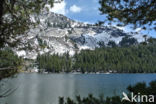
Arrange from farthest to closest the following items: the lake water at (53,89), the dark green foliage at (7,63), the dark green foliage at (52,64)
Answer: the dark green foliage at (52,64) → the lake water at (53,89) → the dark green foliage at (7,63)

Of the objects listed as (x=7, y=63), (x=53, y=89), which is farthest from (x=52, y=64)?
(x=7, y=63)

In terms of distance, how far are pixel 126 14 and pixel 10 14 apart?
390cm

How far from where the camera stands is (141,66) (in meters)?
187

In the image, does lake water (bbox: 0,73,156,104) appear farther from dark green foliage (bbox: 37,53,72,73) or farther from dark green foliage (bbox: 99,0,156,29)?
dark green foliage (bbox: 37,53,72,73)

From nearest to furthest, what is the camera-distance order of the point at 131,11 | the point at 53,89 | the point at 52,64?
the point at 131,11
the point at 53,89
the point at 52,64

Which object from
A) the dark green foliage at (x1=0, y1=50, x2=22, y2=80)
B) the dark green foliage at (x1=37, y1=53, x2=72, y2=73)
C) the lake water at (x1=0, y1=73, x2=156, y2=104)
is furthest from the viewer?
the dark green foliage at (x1=37, y1=53, x2=72, y2=73)

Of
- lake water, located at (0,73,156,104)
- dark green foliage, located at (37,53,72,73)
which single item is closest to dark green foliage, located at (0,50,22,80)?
lake water, located at (0,73,156,104)

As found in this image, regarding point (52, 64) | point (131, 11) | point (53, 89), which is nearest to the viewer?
point (131, 11)

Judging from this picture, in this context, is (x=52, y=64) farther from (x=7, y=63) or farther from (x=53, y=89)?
(x=7, y=63)

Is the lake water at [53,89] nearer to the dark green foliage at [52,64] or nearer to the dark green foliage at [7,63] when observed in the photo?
the dark green foliage at [7,63]

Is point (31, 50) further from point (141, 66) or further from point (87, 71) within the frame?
point (141, 66)

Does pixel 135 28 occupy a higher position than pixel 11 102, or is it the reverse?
pixel 135 28

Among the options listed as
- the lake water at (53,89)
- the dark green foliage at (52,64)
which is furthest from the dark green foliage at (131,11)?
the dark green foliage at (52,64)

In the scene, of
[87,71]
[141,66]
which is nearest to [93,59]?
[87,71]
